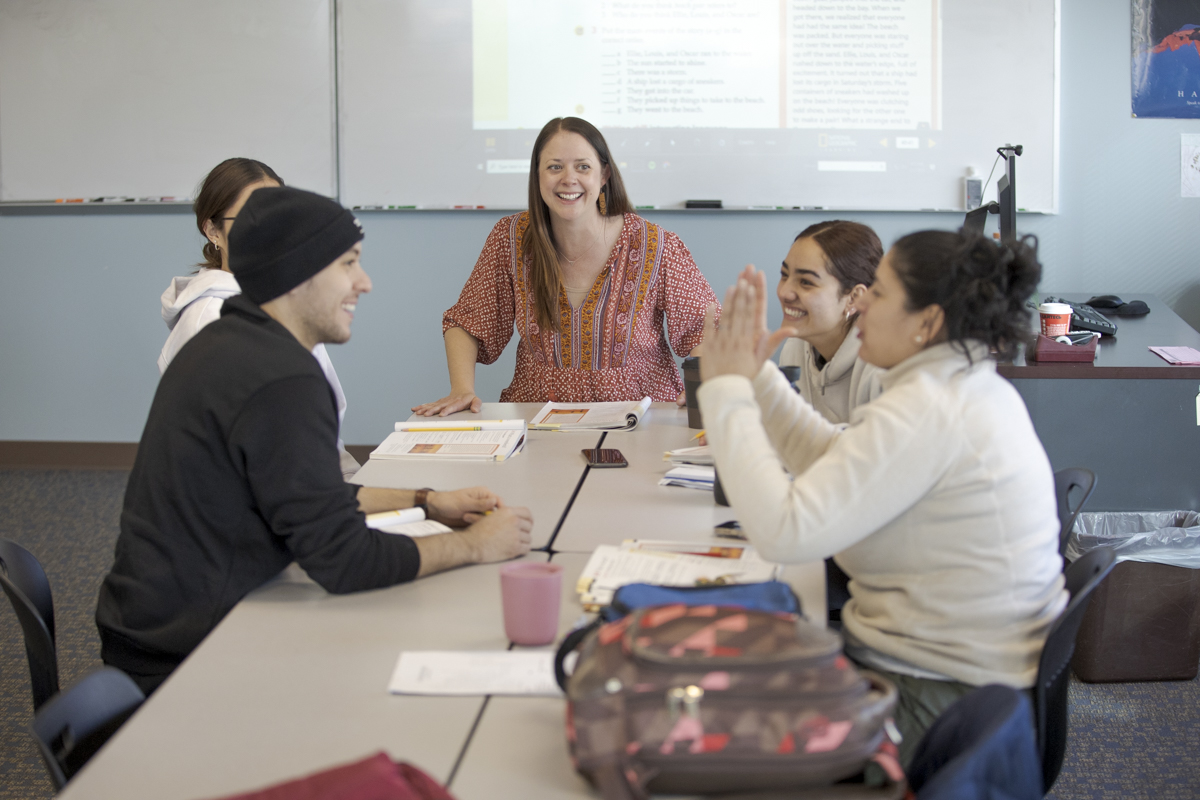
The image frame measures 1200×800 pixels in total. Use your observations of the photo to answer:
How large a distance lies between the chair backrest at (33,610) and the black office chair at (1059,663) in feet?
4.49

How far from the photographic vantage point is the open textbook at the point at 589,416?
2.32 meters

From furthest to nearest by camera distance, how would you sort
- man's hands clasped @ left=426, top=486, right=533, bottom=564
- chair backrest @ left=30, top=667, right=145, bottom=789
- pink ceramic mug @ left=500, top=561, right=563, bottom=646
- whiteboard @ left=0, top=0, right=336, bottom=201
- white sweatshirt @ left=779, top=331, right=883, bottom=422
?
whiteboard @ left=0, top=0, right=336, bottom=201 → white sweatshirt @ left=779, top=331, right=883, bottom=422 → man's hands clasped @ left=426, top=486, right=533, bottom=564 → pink ceramic mug @ left=500, top=561, right=563, bottom=646 → chair backrest @ left=30, top=667, right=145, bottom=789

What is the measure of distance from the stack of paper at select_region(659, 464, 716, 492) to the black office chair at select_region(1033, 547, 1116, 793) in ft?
2.15

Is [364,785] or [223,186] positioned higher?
[223,186]

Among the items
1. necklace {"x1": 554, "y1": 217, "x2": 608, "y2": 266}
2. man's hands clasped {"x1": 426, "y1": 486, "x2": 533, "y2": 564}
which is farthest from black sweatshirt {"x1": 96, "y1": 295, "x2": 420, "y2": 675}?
necklace {"x1": 554, "y1": 217, "x2": 608, "y2": 266}

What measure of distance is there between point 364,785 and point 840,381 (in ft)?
4.77

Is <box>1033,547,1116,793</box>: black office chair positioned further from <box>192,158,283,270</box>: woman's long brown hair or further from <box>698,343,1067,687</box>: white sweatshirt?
<box>192,158,283,270</box>: woman's long brown hair

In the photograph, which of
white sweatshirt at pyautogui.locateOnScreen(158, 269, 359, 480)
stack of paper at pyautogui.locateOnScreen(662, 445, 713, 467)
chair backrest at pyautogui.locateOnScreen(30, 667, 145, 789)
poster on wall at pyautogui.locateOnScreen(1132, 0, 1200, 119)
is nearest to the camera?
chair backrest at pyautogui.locateOnScreen(30, 667, 145, 789)

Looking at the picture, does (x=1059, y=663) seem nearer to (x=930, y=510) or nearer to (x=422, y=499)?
(x=930, y=510)

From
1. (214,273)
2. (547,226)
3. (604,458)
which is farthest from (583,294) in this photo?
(214,273)

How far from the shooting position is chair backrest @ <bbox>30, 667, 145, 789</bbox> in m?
0.99

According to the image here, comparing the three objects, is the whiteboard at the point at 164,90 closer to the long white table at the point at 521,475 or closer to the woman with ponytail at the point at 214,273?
the woman with ponytail at the point at 214,273

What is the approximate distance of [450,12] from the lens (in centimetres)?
396

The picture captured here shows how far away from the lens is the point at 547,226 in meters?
2.74
